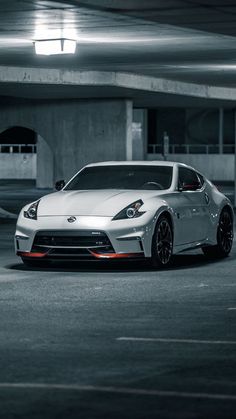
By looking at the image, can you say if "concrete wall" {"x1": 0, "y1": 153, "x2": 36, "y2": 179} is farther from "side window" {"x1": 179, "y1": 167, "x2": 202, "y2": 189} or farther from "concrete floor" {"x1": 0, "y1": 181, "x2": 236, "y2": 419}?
"concrete floor" {"x1": 0, "y1": 181, "x2": 236, "y2": 419}

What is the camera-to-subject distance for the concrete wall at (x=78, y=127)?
32.4 m

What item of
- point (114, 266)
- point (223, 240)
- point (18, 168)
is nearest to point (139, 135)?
point (18, 168)

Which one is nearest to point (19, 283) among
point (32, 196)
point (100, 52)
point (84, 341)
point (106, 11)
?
point (106, 11)

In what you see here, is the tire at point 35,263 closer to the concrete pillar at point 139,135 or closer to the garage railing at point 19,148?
the concrete pillar at point 139,135

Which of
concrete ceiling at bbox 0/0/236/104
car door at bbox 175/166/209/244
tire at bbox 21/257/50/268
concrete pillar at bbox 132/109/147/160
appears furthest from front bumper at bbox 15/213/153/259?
concrete pillar at bbox 132/109/147/160

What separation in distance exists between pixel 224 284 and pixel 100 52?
8.49 metres

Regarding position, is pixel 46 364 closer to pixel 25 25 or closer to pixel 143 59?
pixel 25 25

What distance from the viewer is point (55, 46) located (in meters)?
19.0

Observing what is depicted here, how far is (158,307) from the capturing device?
1162 centimetres

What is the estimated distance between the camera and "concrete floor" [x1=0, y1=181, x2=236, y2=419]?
281 inches

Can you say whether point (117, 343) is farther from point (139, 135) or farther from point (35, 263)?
point (139, 135)

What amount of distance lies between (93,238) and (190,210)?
76.9 inches

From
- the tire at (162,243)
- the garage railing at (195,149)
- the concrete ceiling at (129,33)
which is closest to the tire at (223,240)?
the tire at (162,243)

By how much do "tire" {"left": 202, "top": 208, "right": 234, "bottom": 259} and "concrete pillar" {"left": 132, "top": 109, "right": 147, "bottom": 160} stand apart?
150 ft
